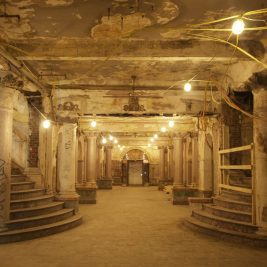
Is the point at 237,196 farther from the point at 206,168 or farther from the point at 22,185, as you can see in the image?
the point at 22,185

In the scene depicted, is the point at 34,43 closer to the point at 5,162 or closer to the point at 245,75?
the point at 5,162

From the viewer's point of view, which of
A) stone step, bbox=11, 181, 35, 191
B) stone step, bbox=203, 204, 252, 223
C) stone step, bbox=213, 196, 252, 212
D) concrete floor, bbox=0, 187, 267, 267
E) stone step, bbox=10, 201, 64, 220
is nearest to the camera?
concrete floor, bbox=0, 187, 267, 267

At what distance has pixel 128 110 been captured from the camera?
12609mm

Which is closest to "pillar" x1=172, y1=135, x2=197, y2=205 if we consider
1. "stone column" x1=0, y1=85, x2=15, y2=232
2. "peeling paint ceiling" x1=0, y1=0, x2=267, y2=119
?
"peeling paint ceiling" x1=0, y1=0, x2=267, y2=119

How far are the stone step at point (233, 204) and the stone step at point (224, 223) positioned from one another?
53 cm

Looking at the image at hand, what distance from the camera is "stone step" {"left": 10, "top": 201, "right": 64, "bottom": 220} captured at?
950cm

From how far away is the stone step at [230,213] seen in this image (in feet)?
30.3

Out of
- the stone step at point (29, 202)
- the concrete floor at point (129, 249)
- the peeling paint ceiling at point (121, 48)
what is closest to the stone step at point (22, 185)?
the stone step at point (29, 202)

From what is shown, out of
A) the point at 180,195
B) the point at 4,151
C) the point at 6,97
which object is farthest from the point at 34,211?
the point at 180,195

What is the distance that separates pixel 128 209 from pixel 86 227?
4.75m

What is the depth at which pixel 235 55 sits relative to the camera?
28.0ft

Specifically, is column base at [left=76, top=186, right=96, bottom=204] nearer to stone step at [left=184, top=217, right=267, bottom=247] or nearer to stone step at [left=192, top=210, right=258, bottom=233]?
stone step at [left=192, top=210, right=258, bottom=233]

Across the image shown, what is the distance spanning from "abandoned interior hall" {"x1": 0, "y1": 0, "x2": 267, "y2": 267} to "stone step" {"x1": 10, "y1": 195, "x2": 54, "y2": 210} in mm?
33

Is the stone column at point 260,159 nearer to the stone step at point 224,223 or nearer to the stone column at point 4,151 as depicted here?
the stone step at point 224,223
